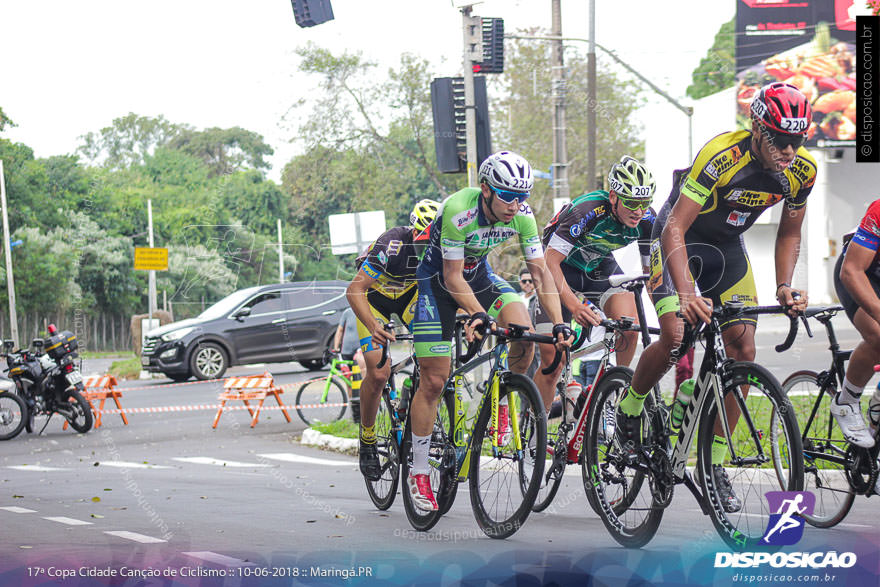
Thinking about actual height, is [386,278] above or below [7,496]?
above

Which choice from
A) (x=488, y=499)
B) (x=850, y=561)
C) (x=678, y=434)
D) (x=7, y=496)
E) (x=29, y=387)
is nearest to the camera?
(x=850, y=561)

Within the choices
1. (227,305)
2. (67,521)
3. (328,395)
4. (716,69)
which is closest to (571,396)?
(67,521)

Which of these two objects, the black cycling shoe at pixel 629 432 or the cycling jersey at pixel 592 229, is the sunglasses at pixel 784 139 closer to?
the black cycling shoe at pixel 629 432

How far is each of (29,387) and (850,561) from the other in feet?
43.3

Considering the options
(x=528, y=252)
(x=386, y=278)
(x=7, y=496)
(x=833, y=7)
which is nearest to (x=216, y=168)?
(x=7, y=496)

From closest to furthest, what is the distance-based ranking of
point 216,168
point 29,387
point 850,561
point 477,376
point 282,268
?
point 850,561, point 282,268, point 477,376, point 216,168, point 29,387

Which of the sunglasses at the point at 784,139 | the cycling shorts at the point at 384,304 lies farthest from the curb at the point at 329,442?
the sunglasses at the point at 784,139

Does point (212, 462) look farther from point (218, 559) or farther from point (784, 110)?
point (784, 110)

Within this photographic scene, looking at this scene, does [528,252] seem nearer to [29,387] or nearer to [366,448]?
[366,448]

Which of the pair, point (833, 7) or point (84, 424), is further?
point (833, 7)

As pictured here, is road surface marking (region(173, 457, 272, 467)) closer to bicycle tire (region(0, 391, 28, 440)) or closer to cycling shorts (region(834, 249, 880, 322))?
bicycle tire (region(0, 391, 28, 440))

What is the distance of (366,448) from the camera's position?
26.0 ft

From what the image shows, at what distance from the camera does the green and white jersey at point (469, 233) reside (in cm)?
646

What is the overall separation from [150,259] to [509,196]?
11.1 m
